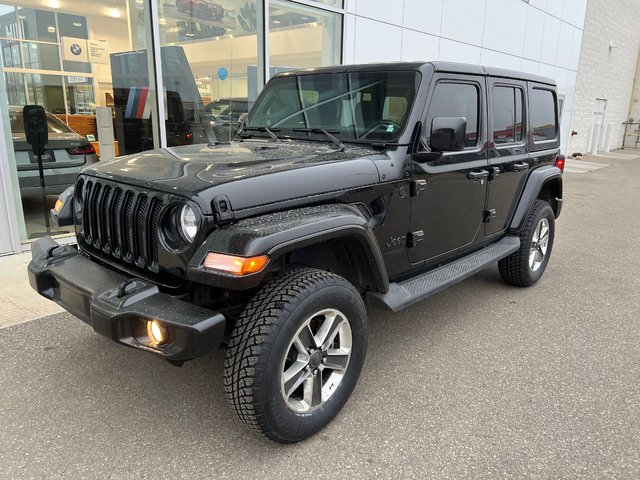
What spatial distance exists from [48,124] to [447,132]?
5314 millimetres

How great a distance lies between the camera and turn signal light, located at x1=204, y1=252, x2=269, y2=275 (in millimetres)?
2149

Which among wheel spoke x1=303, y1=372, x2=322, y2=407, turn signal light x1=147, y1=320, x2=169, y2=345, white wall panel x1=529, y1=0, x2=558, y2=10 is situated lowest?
→ wheel spoke x1=303, y1=372, x2=322, y2=407

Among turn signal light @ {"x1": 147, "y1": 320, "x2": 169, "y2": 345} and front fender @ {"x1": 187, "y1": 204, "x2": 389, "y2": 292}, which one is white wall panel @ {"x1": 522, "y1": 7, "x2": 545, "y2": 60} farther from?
turn signal light @ {"x1": 147, "y1": 320, "x2": 169, "y2": 345}

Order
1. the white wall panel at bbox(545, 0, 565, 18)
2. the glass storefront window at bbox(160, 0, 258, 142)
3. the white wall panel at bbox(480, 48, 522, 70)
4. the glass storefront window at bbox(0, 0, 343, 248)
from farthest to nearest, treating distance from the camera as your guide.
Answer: the white wall panel at bbox(545, 0, 565, 18) → the white wall panel at bbox(480, 48, 522, 70) → the glass storefront window at bbox(160, 0, 258, 142) → the glass storefront window at bbox(0, 0, 343, 248)

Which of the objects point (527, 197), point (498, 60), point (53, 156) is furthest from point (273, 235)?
point (498, 60)

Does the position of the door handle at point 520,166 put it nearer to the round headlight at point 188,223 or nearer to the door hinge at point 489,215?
the door hinge at point 489,215

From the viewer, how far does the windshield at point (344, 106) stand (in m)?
3.29

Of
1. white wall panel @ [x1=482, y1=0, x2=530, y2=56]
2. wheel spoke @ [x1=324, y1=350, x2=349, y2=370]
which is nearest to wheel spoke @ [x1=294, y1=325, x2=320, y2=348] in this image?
wheel spoke @ [x1=324, y1=350, x2=349, y2=370]

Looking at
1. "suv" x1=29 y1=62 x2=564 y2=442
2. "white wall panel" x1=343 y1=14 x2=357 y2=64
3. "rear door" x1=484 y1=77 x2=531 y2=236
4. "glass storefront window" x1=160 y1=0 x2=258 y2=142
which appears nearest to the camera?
"suv" x1=29 y1=62 x2=564 y2=442

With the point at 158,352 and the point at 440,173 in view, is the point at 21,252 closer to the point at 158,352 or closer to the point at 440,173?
the point at 158,352

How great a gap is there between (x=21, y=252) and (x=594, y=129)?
915 inches

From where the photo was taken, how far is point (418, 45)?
10.4 meters

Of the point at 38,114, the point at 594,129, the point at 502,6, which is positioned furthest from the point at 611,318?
the point at 594,129

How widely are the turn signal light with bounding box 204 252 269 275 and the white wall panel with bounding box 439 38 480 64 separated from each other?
1035cm
